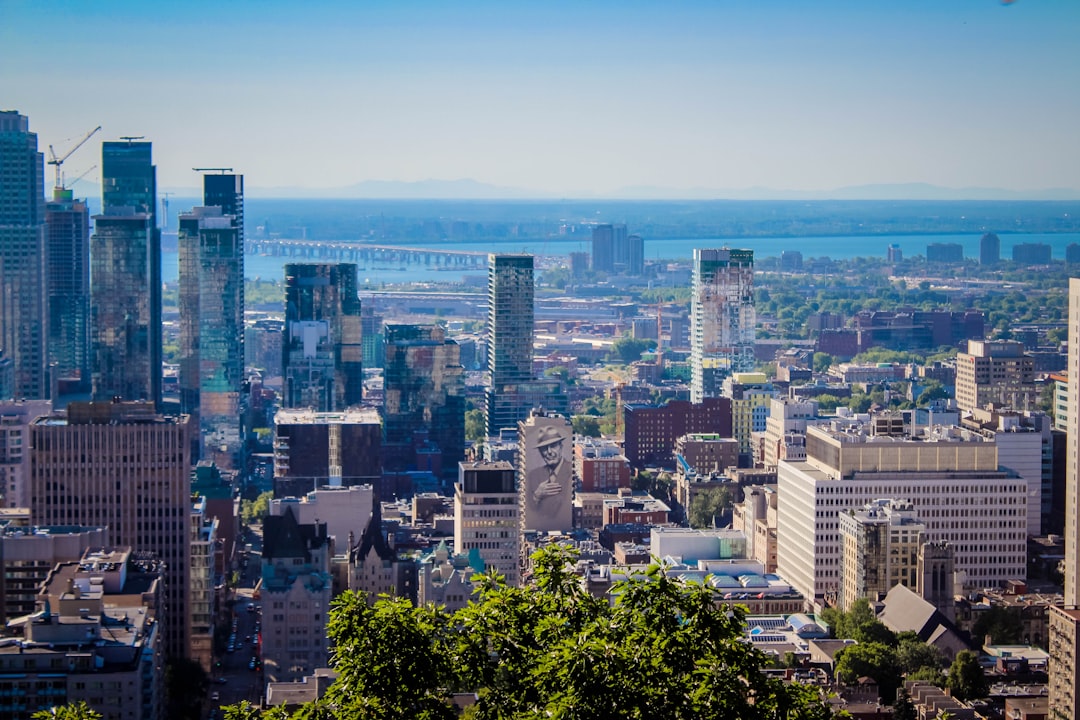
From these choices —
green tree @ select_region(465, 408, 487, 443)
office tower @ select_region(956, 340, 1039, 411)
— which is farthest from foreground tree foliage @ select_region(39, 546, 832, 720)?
green tree @ select_region(465, 408, 487, 443)

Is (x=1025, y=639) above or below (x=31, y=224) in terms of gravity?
below

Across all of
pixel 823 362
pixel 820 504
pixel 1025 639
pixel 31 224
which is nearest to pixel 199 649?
pixel 820 504

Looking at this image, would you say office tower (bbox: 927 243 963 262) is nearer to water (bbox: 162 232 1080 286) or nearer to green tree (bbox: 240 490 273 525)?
water (bbox: 162 232 1080 286)

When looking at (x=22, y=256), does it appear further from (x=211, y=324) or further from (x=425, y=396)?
(x=425, y=396)

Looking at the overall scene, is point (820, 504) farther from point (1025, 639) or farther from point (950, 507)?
point (1025, 639)

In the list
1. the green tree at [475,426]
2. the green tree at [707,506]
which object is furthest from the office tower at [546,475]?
the green tree at [475,426]

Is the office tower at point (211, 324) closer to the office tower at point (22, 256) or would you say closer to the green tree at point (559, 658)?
the office tower at point (22, 256)

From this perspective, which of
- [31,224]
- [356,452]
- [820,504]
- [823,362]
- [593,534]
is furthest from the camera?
[823,362]
